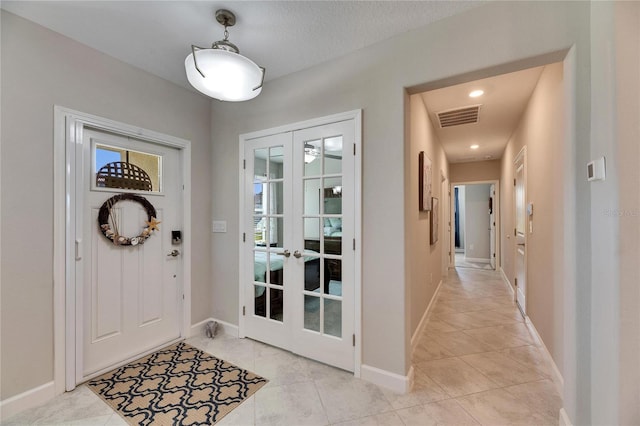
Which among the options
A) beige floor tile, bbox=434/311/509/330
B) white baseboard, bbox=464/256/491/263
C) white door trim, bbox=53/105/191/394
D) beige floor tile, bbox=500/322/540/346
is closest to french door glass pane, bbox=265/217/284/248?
white door trim, bbox=53/105/191/394

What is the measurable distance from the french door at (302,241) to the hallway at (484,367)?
29.8 inches

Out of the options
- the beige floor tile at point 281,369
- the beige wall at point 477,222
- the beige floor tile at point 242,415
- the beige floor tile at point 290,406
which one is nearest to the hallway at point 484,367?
the beige floor tile at point 290,406

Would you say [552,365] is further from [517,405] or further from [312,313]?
[312,313]

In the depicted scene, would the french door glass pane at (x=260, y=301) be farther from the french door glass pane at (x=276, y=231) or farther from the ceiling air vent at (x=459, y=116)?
the ceiling air vent at (x=459, y=116)

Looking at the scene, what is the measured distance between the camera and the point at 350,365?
6.83 ft

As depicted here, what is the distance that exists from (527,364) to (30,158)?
13.6ft

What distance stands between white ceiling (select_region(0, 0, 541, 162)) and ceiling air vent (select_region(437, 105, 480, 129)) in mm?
518

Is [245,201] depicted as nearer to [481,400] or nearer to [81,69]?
[81,69]

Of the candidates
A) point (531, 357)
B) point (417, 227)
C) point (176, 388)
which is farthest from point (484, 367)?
point (176, 388)

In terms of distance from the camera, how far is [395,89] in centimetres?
191

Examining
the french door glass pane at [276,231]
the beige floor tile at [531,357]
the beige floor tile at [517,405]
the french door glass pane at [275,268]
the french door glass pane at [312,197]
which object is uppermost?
the french door glass pane at [312,197]

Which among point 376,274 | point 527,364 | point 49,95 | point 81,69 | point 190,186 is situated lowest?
point 527,364

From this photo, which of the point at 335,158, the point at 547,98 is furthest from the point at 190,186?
the point at 547,98

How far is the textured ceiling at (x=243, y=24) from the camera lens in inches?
64.6
